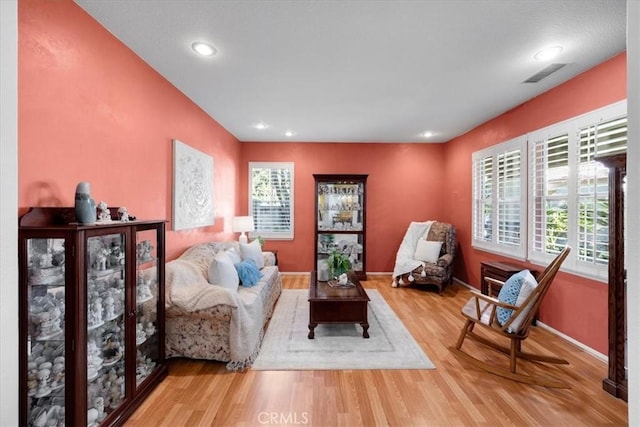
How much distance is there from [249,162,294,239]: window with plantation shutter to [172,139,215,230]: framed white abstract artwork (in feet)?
5.09

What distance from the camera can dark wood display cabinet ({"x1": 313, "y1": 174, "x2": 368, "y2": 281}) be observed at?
5531 millimetres

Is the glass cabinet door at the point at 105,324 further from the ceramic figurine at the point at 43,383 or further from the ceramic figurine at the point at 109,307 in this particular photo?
the ceramic figurine at the point at 43,383

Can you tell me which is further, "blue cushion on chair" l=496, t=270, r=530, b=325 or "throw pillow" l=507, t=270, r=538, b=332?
"blue cushion on chair" l=496, t=270, r=530, b=325

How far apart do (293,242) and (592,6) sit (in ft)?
16.3

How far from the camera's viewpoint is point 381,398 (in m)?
2.12

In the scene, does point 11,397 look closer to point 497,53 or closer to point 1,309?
point 1,309

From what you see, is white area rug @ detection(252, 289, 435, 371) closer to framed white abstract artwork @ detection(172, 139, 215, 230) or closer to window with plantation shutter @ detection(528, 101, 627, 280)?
framed white abstract artwork @ detection(172, 139, 215, 230)

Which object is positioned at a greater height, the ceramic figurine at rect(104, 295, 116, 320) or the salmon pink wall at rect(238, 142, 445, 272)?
the salmon pink wall at rect(238, 142, 445, 272)

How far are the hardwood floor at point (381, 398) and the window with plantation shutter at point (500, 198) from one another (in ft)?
5.26

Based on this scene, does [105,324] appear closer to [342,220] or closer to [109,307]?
[109,307]

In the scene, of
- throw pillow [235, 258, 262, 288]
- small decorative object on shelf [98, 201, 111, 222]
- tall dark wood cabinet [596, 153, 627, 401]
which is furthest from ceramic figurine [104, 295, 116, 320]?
tall dark wood cabinet [596, 153, 627, 401]

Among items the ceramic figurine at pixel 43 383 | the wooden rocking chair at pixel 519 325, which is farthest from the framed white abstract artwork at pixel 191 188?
the wooden rocking chair at pixel 519 325

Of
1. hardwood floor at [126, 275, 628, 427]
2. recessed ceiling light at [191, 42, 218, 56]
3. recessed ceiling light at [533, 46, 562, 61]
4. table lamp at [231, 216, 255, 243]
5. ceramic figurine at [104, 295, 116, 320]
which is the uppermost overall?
recessed ceiling light at [533, 46, 562, 61]

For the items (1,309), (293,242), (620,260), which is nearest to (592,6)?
(620,260)
